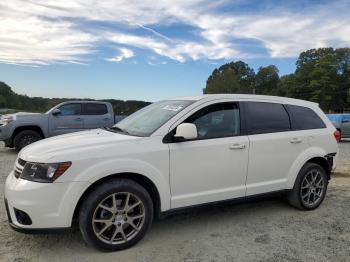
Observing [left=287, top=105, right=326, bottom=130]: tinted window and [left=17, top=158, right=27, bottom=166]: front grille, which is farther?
[left=287, top=105, right=326, bottom=130]: tinted window

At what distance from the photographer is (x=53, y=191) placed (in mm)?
3744

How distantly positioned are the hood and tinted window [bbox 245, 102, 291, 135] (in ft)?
5.39

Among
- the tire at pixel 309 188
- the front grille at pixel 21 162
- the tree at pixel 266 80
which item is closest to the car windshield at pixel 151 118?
the front grille at pixel 21 162

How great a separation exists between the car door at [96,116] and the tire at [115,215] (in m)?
9.38

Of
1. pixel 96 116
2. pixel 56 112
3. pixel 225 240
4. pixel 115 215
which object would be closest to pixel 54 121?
pixel 56 112

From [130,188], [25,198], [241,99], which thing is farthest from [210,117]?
[25,198]

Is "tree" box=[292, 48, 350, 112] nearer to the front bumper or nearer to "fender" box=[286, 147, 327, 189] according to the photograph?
"fender" box=[286, 147, 327, 189]

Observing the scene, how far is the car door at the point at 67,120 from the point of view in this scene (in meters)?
12.6

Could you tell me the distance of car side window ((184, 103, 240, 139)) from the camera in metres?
4.67

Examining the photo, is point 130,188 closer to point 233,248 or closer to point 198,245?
point 198,245

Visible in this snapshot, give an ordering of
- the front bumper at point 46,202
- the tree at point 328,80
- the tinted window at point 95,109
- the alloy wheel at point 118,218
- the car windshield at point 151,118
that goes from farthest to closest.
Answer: the tree at point 328,80 → the tinted window at point 95,109 → the car windshield at point 151,118 → the alloy wheel at point 118,218 → the front bumper at point 46,202

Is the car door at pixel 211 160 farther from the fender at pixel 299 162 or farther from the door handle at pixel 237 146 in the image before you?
the fender at pixel 299 162

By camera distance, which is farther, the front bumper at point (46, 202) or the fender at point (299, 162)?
the fender at point (299, 162)

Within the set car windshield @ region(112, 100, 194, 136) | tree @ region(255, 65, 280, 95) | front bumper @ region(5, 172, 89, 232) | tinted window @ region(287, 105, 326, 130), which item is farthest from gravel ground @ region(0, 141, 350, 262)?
tree @ region(255, 65, 280, 95)
